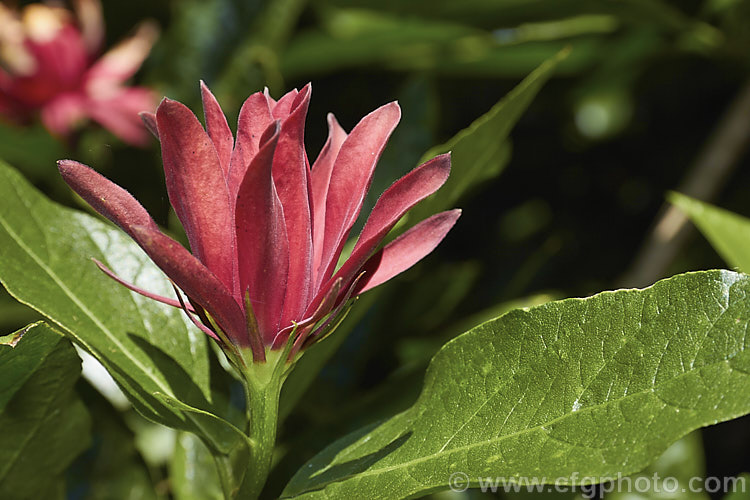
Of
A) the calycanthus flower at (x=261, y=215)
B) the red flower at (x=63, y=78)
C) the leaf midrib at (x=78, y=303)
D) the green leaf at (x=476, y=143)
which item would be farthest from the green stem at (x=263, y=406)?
the red flower at (x=63, y=78)

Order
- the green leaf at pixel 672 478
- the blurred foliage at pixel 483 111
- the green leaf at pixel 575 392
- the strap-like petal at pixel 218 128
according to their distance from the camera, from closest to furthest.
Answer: the green leaf at pixel 575 392
the strap-like petal at pixel 218 128
the green leaf at pixel 672 478
the blurred foliage at pixel 483 111

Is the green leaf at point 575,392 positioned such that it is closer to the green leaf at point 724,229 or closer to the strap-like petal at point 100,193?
the strap-like petal at point 100,193

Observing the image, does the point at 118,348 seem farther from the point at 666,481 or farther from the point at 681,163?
the point at 681,163

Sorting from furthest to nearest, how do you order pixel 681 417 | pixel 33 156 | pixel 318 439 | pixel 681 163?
pixel 681 163 → pixel 33 156 → pixel 318 439 → pixel 681 417

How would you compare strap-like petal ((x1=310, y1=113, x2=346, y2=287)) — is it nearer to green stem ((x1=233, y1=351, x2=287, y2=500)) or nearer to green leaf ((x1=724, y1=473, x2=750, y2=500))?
green stem ((x1=233, y1=351, x2=287, y2=500))

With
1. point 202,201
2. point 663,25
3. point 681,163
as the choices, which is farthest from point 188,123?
point 681,163

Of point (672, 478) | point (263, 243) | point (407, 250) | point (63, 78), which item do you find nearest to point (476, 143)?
point (407, 250)

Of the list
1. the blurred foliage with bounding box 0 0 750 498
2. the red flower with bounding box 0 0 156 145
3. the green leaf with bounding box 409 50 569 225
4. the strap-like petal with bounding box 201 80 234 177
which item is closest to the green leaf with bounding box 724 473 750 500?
the blurred foliage with bounding box 0 0 750 498
